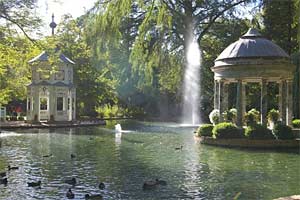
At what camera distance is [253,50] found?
894 inches

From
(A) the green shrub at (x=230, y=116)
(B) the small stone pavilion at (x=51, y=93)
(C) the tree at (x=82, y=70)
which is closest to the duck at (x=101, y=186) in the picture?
(A) the green shrub at (x=230, y=116)

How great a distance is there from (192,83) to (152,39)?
20.7ft

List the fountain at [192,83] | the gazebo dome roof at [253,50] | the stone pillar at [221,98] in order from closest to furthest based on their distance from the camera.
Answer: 1. the gazebo dome roof at [253,50]
2. the stone pillar at [221,98]
3. the fountain at [192,83]

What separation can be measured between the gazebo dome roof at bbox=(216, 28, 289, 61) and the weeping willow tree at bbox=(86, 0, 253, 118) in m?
3.44

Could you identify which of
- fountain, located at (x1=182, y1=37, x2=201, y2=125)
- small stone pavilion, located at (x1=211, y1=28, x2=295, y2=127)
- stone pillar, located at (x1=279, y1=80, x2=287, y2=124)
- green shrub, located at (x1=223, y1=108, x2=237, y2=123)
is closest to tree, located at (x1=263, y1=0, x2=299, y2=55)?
fountain, located at (x1=182, y1=37, x2=201, y2=125)

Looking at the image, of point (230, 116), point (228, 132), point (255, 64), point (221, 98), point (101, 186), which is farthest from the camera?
point (230, 116)

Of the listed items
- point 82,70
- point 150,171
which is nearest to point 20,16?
point 150,171

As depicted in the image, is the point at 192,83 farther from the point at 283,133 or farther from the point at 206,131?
the point at 283,133

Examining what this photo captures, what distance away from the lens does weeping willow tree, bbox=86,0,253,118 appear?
22.9m

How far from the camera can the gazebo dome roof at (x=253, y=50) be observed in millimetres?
22453

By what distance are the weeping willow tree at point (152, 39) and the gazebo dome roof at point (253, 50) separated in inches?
135

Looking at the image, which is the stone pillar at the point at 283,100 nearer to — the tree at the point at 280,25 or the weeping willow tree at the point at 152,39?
the weeping willow tree at the point at 152,39

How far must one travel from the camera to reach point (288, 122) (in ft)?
81.0

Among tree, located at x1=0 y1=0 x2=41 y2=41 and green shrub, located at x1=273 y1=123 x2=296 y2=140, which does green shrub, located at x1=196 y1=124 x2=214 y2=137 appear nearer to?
green shrub, located at x1=273 y1=123 x2=296 y2=140
